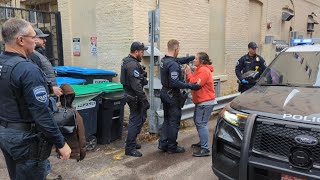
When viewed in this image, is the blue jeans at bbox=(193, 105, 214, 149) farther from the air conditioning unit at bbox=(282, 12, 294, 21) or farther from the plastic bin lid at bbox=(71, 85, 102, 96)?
the air conditioning unit at bbox=(282, 12, 294, 21)

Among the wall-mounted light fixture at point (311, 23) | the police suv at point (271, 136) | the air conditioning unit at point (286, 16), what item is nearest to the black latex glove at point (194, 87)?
the police suv at point (271, 136)

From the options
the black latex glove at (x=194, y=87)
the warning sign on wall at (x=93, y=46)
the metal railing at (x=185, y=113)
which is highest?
the warning sign on wall at (x=93, y=46)

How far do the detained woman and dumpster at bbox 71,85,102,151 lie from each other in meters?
1.65

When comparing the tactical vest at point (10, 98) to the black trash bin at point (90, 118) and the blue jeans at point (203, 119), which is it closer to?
the black trash bin at point (90, 118)

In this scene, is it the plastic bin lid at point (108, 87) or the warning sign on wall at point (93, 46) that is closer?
the plastic bin lid at point (108, 87)

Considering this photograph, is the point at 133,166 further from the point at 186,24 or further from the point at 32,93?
the point at 186,24

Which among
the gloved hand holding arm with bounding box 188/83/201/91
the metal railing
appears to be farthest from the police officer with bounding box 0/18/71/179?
the metal railing

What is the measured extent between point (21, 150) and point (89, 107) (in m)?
2.72

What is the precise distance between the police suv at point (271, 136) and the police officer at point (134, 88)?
188cm

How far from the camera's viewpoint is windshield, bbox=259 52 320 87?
3.76 metres

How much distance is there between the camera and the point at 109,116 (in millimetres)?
5527

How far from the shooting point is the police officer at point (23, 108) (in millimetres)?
2352

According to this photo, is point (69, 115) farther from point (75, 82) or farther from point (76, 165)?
point (75, 82)

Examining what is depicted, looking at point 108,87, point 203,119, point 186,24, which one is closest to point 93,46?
point 108,87
